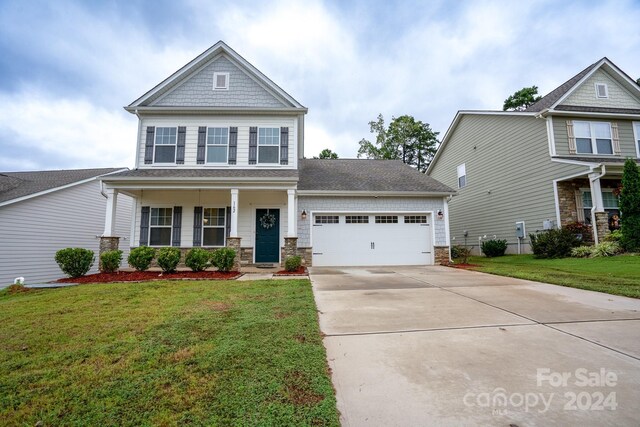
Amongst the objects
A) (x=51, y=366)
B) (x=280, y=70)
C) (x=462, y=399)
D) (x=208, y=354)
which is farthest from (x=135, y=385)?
(x=280, y=70)

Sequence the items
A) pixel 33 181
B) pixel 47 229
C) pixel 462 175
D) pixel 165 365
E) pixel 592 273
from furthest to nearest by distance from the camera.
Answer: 1. pixel 462 175
2. pixel 33 181
3. pixel 47 229
4. pixel 592 273
5. pixel 165 365

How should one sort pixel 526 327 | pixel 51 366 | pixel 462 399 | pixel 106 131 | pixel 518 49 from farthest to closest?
1. pixel 106 131
2. pixel 518 49
3. pixel 526 327
4. pixel 51 366
5. pixel 462 399

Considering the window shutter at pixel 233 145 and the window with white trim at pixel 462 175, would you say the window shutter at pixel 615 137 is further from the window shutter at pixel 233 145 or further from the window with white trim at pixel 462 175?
the window shutter at pixel 233 145

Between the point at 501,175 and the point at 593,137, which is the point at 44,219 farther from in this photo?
the point at 593,137

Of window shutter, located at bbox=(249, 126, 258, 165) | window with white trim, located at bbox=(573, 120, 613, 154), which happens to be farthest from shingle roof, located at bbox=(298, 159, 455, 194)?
window with white trim, located at bbox=(573, 120, 613, 154)

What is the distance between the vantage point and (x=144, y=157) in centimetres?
1095

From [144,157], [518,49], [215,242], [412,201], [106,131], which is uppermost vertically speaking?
[518,49]

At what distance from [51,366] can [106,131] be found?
2145 cm

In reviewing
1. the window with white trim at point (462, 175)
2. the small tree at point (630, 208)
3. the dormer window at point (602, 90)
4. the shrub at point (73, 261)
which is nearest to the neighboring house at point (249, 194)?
the shrub at point (73, 261)

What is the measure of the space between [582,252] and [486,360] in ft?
35.2

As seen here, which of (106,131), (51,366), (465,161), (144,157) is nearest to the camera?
(51,366)

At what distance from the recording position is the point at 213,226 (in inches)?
441

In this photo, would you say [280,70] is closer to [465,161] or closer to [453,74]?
[453,74]

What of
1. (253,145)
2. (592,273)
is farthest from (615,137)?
(253,145)
